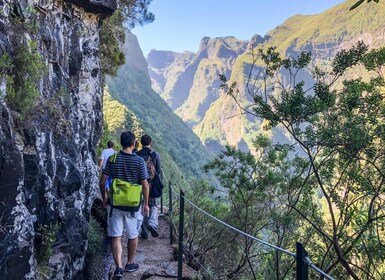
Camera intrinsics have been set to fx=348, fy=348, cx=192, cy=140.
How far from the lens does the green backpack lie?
3.88 m

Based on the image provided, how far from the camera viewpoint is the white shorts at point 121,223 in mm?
3992

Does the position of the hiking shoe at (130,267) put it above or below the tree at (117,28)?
below

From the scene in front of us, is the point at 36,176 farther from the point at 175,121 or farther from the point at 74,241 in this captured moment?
the point at 175,121

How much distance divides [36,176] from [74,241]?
1.22 metres

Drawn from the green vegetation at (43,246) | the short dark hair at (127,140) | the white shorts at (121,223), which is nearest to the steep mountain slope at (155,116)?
the white shorts at (121,223)

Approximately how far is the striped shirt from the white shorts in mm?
390

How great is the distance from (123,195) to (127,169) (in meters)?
0.29

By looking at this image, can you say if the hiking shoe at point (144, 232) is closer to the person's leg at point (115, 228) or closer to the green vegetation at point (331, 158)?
the green vegetation at point (331, 158)

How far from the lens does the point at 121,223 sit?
404 cm

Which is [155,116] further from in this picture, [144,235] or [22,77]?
[22,77]

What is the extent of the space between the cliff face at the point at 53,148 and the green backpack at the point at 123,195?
0.59m

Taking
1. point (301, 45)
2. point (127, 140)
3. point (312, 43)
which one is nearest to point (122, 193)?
point (127, 140)

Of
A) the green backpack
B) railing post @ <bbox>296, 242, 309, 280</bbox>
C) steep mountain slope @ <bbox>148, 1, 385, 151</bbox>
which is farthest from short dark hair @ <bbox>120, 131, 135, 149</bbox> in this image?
steep mountain slope @ <bbox>148, 1, 385, 151</bbox>

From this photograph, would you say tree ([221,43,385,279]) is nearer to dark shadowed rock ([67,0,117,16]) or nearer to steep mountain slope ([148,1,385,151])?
dark shadowed rock ([67,0,117,16])
